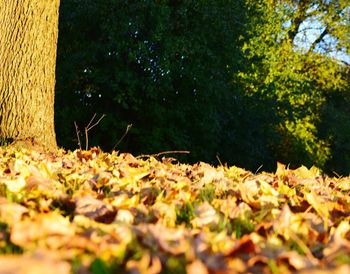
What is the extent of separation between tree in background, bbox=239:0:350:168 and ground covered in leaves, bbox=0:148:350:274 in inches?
525

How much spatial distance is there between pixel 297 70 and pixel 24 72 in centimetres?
1722

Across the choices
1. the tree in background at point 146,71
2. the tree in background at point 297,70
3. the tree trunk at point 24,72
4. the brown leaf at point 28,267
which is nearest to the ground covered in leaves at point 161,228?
the brown leaf at point 28,267

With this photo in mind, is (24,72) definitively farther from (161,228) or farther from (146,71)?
(146,71)

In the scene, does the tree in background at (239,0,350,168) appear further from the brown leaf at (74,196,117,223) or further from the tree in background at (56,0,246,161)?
the brown leaf at (74,196,117,223)

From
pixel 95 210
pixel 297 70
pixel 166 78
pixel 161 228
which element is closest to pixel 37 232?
pixel 161 228

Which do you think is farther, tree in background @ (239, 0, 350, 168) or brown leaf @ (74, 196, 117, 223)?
tree in background @ (239, 0, 350, 168)

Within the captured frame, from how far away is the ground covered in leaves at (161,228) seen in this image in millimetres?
1253

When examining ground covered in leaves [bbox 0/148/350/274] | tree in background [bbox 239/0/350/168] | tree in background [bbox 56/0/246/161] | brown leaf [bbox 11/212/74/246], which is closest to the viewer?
ground covered in leaves [bbox 0/148/350/274]

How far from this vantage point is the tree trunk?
5.76m

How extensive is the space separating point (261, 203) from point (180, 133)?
11.5 m

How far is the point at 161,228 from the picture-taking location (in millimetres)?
1526

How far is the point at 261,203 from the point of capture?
2.30 metres

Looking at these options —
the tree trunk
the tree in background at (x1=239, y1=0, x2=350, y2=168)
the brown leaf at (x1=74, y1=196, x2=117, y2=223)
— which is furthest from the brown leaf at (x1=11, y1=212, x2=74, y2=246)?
the tree in background at (x1=239, y1=0, x2=350, y2=168)

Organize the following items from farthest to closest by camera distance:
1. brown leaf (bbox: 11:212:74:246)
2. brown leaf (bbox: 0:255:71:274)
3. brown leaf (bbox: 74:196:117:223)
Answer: brown leaf (bbox: 74:196:117:223) → brown leaf (bbox: 11:212:74:246) → brown leaf (bbox: 0:255:71:274)
